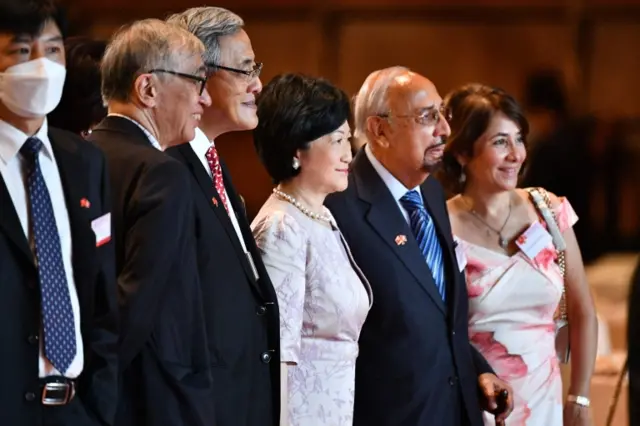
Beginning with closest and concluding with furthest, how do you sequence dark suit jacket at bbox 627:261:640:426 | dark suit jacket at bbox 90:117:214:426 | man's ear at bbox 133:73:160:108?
1. dark suit jacket at bbox 627:261:640:426
2. dark suit jacket at bbox 90:117:214:426
3. man's ear at bbox 133:73:160:108

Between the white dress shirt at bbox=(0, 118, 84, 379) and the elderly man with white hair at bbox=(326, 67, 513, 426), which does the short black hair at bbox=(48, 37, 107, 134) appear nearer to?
the elderly man with white hair at bbox=(326, 67, 513, 426)

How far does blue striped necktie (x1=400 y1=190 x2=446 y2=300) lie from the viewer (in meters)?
3.90

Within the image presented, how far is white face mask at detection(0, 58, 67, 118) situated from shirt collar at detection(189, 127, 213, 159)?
0.70m

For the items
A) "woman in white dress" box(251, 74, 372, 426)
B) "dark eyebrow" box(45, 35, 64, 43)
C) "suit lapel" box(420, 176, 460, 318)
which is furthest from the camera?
"suit lapel" box(420, 176, 460, 318)

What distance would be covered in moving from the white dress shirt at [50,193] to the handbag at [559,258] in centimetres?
191

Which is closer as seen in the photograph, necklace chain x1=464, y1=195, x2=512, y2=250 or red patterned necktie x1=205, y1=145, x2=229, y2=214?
red patterned necktie x1=205, y1=145, x2=229, y2=214

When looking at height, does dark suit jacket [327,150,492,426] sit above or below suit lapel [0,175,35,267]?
below

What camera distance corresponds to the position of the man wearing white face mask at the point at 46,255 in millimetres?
2633

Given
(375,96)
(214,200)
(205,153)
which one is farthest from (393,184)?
(214,200)

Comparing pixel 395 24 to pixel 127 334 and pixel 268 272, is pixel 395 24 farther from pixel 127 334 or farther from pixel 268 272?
pixel 127 334

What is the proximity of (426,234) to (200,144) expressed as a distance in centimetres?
86

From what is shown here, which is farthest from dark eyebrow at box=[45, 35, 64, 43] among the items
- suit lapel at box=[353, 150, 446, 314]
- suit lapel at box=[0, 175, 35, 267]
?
suit lapel at box=[353, 150, 446, 314]

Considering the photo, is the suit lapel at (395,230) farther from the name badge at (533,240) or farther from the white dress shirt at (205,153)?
the white dress shirt at (205,153)

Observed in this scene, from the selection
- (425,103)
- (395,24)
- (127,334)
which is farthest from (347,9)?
(127,334)
